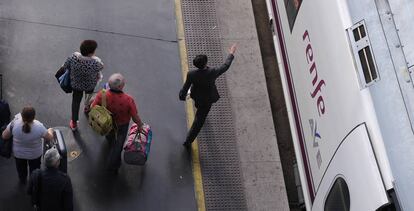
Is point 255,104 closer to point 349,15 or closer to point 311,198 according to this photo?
point 311,198

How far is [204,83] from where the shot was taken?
707cm

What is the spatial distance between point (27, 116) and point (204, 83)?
206cm

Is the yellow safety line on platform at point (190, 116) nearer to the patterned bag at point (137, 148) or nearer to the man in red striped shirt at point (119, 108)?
the patterned bag at point (137, 148)

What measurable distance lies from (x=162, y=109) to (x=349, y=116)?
3275mm

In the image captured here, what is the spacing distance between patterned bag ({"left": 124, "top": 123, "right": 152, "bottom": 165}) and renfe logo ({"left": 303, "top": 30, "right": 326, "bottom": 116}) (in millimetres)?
2098

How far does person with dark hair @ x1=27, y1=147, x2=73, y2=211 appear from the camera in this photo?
5887mm

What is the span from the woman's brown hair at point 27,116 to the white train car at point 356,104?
305 cm

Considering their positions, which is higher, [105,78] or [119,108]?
[105,78]

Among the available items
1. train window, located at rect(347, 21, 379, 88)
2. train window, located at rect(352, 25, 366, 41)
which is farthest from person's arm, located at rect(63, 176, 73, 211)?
train window, located at rect(352, 25, 366, 41)

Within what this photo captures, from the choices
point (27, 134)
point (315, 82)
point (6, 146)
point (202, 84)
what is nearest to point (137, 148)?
point (202, 84)

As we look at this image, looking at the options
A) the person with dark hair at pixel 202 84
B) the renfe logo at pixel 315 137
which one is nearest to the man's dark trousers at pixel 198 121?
the person with dark hair at pixel 202 84

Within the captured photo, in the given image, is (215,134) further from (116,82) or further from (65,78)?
(65,78)

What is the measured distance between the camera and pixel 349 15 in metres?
6.12

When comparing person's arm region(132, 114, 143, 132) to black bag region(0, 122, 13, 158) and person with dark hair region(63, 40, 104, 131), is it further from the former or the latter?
black bag region(0, 122, 13, 158)
